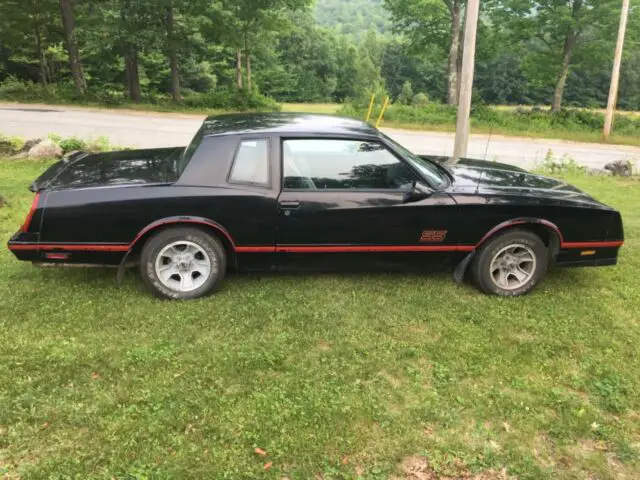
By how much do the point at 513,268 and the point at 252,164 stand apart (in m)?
2.34

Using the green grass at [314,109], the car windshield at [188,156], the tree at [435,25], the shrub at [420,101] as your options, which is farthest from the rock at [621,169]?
the tree at [435,25]

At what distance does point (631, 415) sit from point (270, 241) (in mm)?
2658

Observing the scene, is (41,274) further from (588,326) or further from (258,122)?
(588,326)

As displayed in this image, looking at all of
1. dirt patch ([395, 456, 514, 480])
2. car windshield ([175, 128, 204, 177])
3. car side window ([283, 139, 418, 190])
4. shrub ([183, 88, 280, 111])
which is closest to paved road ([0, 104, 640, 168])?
shrub ([183, 88, 280, 111])

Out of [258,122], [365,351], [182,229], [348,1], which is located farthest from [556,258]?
[348,1]

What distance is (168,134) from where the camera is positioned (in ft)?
51.1

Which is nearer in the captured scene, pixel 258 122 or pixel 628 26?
pixel 258 122

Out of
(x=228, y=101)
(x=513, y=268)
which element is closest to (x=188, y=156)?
(x=513, y=268)

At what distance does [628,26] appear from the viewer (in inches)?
989

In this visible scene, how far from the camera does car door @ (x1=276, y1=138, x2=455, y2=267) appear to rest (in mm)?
4059

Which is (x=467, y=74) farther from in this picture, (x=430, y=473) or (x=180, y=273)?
(x=430, y=473)

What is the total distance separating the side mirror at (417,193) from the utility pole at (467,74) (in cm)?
323

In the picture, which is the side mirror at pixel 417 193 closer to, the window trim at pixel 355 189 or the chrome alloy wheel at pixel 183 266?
the window trim at pixel 355 189

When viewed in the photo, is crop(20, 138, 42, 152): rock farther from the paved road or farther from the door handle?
the door handle
